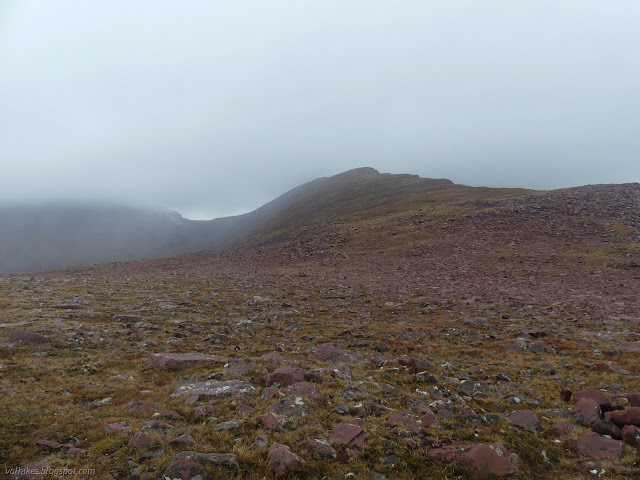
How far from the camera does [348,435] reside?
29.0ft

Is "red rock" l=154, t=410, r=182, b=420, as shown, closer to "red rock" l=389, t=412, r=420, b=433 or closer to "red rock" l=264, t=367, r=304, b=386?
"red rock" l=264, t=367, r=304, b=386

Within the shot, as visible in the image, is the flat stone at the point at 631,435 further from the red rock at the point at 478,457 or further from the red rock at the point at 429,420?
the red rock at the point at 429,420

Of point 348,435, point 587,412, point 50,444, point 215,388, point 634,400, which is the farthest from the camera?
point 215,388

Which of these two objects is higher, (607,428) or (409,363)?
(409,363)

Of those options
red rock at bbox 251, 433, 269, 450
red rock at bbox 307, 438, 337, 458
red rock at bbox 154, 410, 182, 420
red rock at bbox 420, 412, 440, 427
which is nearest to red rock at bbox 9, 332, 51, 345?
red rock at bbox 154, 410, 182, 420

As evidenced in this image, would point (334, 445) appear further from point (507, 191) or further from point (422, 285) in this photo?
point (507, 191)

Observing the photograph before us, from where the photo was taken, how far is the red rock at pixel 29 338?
1541 cm

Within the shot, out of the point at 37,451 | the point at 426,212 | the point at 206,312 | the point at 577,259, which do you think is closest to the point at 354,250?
the point at 426,212

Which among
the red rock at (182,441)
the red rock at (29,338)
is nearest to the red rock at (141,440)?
the red rock at (182,441)

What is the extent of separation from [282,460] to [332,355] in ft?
26.2

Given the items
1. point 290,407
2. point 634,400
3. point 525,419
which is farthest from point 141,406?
point 634,400

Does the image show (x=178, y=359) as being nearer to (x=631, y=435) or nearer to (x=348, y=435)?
(x=348, y=435)

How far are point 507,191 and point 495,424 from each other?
110631 mm

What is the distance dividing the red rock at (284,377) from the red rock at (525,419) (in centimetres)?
688
